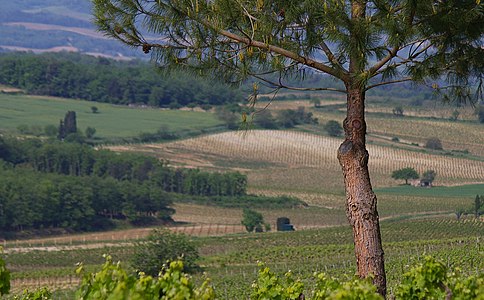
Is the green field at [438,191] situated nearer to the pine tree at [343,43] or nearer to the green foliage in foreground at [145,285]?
the pine tree at [343,43]

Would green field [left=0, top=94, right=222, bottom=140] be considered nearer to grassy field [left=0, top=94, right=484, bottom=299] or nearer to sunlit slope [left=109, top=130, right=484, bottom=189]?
grassy field [left=0, top=94, right=484, bottom=299]

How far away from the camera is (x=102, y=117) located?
102125 mm

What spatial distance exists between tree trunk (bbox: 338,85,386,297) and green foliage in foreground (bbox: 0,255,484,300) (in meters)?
1.82

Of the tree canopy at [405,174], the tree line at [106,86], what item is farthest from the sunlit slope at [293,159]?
the tree line at [106,86]

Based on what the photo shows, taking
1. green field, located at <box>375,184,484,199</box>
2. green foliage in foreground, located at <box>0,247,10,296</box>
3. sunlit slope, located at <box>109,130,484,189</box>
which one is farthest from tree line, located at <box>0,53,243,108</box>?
green foliage in foreground, located at <box>0,247,10,296</box>

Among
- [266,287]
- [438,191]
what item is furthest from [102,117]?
[266,287]

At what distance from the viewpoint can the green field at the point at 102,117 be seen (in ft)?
309

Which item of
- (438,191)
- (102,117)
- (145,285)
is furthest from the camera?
(102,117)

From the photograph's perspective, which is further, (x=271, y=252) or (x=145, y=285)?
(x=271, y=252)

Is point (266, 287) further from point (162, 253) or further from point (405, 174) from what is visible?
point (405, 174)

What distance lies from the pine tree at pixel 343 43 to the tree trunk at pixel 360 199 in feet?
0.03

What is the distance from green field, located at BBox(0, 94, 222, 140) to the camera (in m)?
94.1

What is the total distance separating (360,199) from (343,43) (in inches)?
65.9

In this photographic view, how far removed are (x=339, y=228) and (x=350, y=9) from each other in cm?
4307
